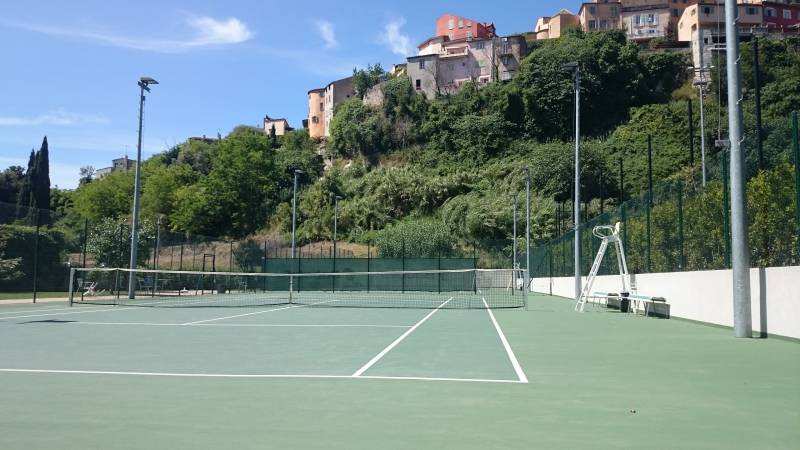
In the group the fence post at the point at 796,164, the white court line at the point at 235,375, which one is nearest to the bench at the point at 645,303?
the fence post at the point at 796,164

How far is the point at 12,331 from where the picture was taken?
1290 centimetres

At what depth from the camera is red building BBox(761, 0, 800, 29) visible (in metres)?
99.7

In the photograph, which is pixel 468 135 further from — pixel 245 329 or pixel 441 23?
pixel 245 329

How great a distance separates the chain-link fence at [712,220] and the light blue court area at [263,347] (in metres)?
4.93

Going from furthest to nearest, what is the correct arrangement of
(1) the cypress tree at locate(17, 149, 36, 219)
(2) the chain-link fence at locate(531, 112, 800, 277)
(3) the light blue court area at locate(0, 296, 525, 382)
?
(1) the cypress tree at locate(17, 149, 36, 219), (2) the chain-link fence at locate(531, 112, 800, 277), (3) the light blue court area at locate(0, 296, 525, 382)

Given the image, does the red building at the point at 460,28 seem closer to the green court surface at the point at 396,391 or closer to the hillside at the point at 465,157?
the hillside at the point at 465,157

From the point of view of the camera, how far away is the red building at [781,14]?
99688mm

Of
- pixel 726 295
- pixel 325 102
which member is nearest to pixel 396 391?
pixel 726 295

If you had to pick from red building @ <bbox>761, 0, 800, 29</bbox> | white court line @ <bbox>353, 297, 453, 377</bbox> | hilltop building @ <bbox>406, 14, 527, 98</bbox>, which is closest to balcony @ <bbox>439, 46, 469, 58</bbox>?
hilltop building @ <bbox>406, 14, 527, 98</bbox>

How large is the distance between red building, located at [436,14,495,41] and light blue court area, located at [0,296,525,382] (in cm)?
10956

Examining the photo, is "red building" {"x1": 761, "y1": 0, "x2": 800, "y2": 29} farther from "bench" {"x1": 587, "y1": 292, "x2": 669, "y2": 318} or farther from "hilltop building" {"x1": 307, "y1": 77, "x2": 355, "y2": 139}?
"bench" {"x1": 587, "y1": 292, "x2": 669, "y2": 318}

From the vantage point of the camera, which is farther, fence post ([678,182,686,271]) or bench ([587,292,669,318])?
bench ([587,292,669,318])

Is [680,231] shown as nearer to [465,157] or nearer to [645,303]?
[645,303]

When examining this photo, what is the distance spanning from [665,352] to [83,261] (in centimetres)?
2785
